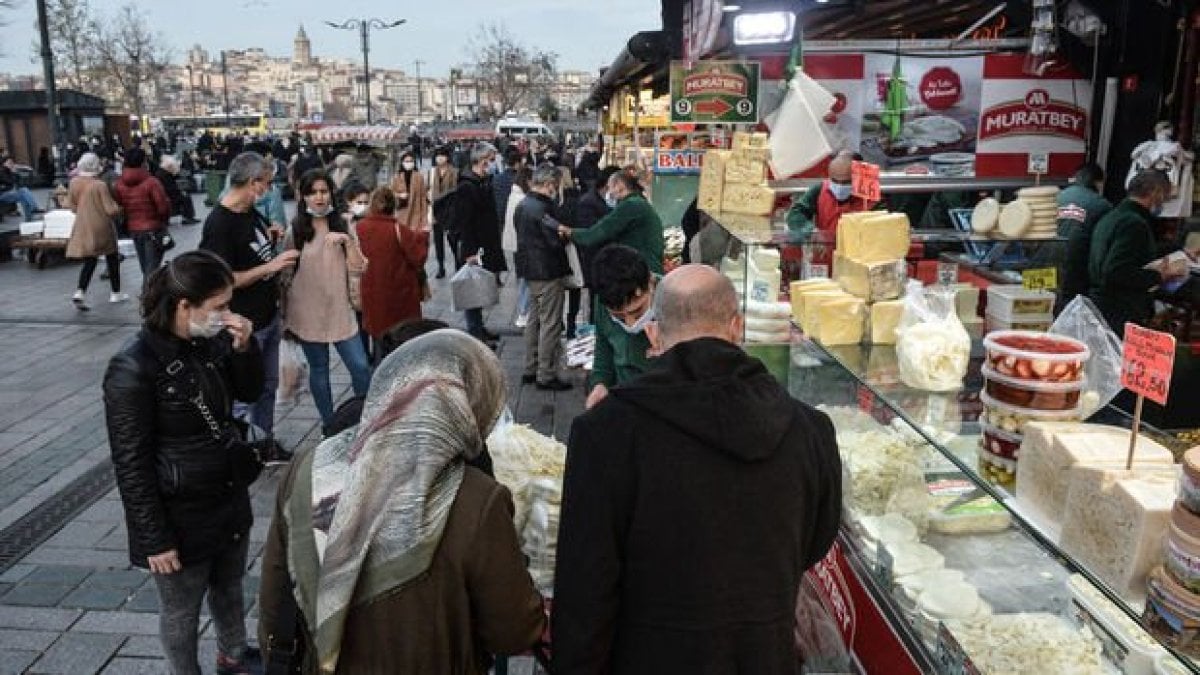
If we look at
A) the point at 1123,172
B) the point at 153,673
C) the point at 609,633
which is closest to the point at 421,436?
the point at 609,633

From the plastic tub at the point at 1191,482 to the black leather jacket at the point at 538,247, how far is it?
6104mm

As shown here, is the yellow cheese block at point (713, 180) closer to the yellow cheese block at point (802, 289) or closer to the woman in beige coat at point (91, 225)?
the yellow cheese block at point (802, 289)

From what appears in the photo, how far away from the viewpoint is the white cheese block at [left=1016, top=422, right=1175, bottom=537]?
198 cm

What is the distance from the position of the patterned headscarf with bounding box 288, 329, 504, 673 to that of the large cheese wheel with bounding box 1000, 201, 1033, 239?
3.03 m

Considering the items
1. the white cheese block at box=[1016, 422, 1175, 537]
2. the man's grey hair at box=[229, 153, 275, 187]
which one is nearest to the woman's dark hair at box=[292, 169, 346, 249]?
the man's grey hair at box=[229, 153, 275, 187]

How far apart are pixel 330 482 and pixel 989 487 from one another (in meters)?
1.66

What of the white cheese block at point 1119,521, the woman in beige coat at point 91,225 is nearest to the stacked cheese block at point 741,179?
the white cheese block at point 1119,521

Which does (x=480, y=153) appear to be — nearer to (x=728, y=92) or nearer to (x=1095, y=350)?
(x=728, y=92)

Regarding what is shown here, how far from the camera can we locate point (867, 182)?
4191mm

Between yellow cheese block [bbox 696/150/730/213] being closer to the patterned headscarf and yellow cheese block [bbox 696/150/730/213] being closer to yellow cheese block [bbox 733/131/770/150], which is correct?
yellow cheese block [bbox 733/131/770/150]

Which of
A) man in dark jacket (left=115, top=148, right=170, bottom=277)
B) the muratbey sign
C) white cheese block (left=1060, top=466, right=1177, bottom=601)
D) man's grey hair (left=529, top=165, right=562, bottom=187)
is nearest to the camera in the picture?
white cheese block (left=1060, top=466, right=1177, bottom=601)

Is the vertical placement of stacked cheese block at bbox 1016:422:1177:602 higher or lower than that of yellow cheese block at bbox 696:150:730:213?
lower

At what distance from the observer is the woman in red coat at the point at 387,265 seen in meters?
6.73

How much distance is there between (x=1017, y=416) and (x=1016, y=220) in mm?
2062
